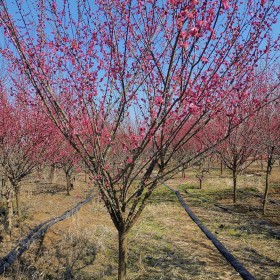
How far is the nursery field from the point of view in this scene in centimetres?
559

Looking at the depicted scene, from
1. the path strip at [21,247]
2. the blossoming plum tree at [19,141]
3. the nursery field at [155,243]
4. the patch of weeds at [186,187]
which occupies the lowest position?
the nursery field at [155,243]

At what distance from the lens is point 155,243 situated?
7309 millimetres

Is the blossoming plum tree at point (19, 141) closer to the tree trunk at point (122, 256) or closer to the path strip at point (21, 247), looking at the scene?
the path strip at point (21, 247)

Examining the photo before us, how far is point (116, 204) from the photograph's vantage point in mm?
3859

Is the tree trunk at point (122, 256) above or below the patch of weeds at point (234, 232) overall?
above

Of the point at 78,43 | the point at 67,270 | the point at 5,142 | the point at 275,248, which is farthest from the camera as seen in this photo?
the point at 5,142

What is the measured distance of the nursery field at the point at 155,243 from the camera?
18.4ft

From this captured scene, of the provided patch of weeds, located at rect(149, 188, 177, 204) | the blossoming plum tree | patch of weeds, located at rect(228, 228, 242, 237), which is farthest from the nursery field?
the blossoming plum tree

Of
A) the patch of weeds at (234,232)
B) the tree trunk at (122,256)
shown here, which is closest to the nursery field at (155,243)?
the patch of weeds at (234,232)

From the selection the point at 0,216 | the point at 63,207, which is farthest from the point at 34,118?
the point at 63,207

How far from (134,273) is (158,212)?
18.5 feet

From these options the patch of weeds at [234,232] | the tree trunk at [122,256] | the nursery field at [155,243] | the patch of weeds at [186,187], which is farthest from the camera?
the patch of weeds at [186,187]

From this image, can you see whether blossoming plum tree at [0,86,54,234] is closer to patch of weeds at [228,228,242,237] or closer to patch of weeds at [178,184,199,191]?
patch of weeds at [228,228,242,237]

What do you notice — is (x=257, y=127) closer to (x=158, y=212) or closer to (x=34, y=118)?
(x=158, y=212)
